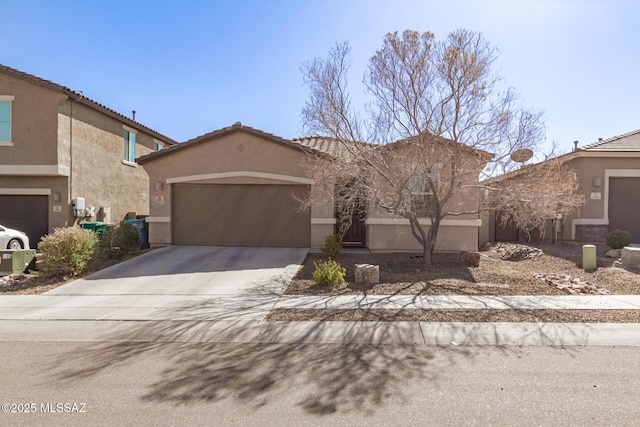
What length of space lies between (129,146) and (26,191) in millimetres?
5167

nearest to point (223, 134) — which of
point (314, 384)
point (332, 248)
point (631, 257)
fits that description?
point (332, 248)

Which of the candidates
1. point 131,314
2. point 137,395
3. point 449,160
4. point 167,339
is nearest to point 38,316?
point 131,314

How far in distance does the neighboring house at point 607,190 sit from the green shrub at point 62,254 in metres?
13.3

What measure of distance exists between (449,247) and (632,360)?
7.70 metres

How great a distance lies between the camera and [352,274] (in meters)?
9.05

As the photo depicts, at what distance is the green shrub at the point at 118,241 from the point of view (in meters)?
11.0

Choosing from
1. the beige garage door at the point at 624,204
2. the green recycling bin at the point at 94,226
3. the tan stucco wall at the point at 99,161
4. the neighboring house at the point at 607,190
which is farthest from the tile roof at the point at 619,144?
the tan stucco wall at the point at 99,161

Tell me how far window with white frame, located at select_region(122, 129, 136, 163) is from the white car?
6.22 meters

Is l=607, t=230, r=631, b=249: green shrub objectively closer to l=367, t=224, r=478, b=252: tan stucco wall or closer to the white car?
l=367, t=224, r=478, b=252: tan stucco wall

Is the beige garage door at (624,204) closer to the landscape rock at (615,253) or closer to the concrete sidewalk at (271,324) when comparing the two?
the landscape rock at (615,253)

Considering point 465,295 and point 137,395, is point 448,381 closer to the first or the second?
point 137,395

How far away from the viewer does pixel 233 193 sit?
12914mm

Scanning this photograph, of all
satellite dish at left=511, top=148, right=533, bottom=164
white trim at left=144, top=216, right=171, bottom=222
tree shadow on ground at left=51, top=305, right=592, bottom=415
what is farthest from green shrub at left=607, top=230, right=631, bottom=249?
white trim at left=144, top=216, right=171, bottom=222

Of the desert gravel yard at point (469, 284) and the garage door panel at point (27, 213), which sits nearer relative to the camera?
the desert gravel yard at point (469, 284)
